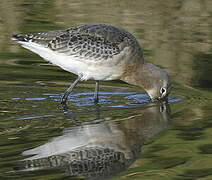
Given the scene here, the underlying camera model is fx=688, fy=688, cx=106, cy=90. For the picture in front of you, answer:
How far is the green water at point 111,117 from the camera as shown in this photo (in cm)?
834

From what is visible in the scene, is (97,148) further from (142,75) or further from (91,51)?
(142,75)

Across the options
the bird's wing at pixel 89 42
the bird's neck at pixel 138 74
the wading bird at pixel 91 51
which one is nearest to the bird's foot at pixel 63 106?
the wading bird at pixel 91 51

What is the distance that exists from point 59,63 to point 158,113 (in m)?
1.88

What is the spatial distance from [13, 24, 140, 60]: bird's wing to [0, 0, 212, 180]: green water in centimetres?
87

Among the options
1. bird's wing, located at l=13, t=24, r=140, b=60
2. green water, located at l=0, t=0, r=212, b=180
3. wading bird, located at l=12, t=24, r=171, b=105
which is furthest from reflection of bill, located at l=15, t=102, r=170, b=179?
bird's wing, located at l=13, t=24, r=140, b=60

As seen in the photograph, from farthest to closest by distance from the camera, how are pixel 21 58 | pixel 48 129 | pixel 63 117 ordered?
1. pixel 21 58
2. pixel 63 117
3. pixel 48 129

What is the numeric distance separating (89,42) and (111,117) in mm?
→ 1583

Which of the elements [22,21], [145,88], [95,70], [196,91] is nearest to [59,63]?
[95,70]

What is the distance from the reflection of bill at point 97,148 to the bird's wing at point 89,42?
1.34m

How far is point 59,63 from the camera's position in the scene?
38.0ft

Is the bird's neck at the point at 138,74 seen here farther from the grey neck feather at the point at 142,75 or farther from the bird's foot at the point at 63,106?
the bird's foot at the point at 63,106

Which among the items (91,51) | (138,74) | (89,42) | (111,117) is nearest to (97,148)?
(111,117)

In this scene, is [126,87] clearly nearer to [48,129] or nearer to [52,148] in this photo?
[48,129]

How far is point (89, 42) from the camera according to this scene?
37.9 ft
